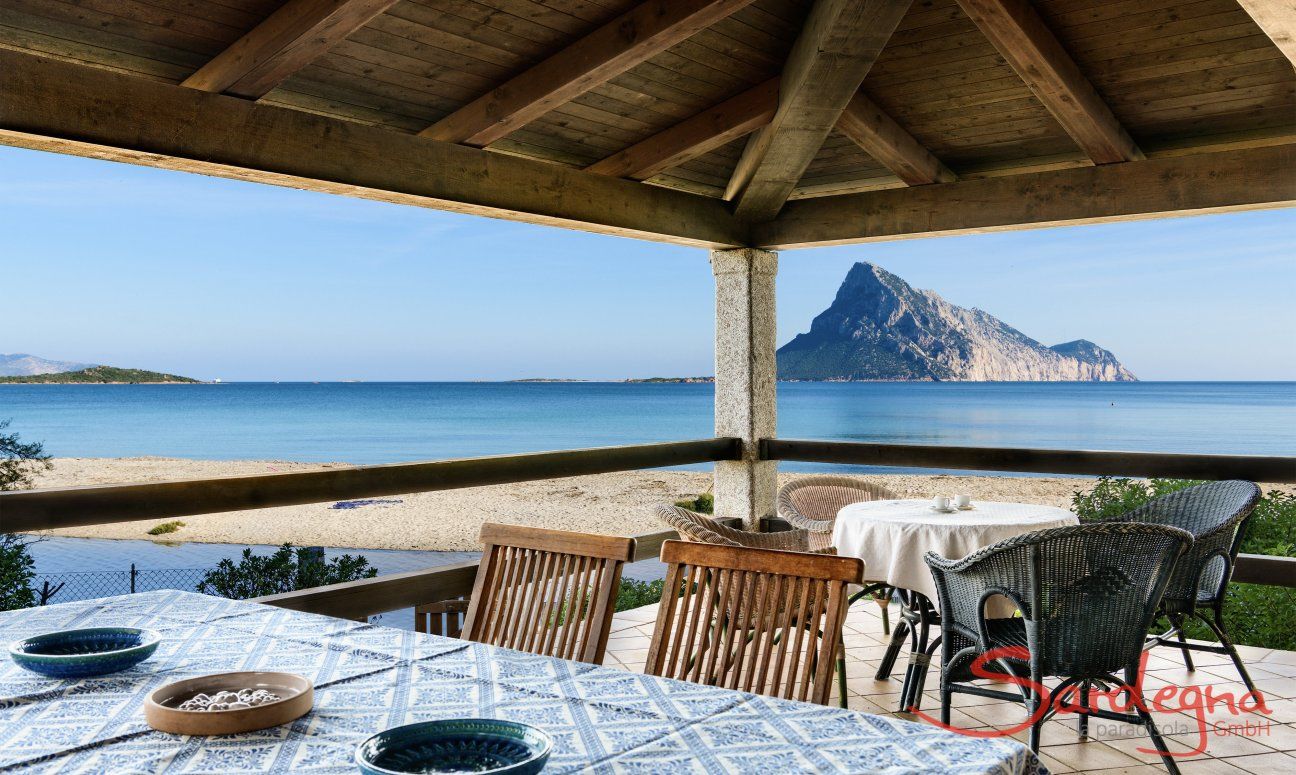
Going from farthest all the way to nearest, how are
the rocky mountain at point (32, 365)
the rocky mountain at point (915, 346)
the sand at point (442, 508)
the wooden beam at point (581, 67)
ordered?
the rocky mountain at point (915, 346) < the rocky mountain at point (32, 365) < the sand at point (442, 508) < the wooden beam at point (581, 67)

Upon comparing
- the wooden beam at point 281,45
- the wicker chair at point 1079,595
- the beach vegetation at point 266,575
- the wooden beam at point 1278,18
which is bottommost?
the beach vegetation at point 266,575

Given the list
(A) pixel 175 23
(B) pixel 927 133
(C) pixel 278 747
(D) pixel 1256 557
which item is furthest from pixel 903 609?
(A) pixel 175 23

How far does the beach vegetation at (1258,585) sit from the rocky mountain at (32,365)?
28554 millimetres

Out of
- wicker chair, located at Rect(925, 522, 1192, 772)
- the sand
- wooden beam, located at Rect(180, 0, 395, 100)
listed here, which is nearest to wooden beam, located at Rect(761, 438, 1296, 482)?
wicker chair, located at Rect(925, 522, 1192, 772)

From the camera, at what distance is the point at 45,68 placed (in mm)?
2939

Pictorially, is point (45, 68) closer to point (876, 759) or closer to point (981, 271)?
point (876, 759)

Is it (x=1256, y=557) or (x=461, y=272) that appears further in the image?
(x=461, y=272)

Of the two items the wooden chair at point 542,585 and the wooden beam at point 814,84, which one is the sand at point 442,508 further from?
the wooden chair at point 542,585

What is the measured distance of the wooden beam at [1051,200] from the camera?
4.39 metres

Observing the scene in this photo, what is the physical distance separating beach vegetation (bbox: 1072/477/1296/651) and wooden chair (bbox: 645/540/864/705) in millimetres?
3116

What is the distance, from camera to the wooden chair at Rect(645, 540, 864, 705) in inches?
76.9

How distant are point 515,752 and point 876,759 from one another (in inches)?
20.6

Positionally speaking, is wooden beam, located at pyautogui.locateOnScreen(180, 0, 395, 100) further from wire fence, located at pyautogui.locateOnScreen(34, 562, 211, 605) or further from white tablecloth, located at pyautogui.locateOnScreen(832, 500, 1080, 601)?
wire fence, located at pyautogui.locateOnScreen(34, 562, 211, 605)

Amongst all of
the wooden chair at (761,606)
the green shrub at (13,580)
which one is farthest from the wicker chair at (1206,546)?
the green shrub at (13,580)
